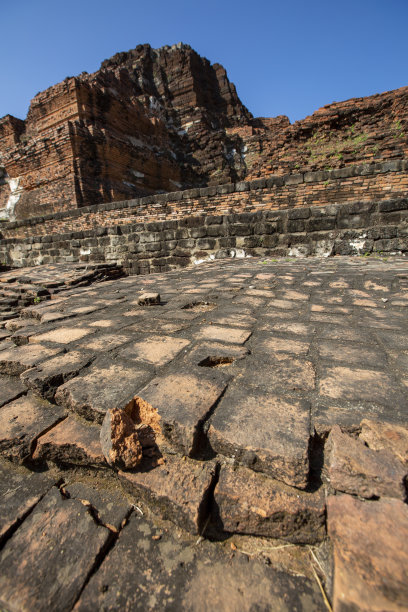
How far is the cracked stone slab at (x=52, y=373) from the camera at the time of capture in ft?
4.33

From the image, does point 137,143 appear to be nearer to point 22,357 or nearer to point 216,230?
point 216,230

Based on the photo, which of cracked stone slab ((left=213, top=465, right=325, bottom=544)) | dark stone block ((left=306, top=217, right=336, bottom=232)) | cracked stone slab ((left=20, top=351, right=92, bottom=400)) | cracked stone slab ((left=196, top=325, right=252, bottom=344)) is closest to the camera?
cracked stone slab ((left=213, top=465, right=325, bottom=544))

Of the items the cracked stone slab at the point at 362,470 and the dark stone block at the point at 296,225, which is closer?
the cracked stone slab at the point at 362,470

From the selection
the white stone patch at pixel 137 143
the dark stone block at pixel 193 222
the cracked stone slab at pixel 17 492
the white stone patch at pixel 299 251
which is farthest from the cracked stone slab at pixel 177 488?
the white stone patch at pixel 137 143

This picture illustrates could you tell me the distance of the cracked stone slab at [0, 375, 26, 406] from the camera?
1336mm

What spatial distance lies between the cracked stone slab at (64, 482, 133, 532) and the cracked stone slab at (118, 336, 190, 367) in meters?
0.61

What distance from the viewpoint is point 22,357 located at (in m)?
1.63

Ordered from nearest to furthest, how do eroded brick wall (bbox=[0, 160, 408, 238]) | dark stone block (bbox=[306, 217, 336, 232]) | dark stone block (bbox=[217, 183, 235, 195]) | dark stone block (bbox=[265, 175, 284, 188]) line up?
dark stone block (bbox=[306, 217, 336, 232]) → eroded brick wall (bbox=[0, 160, 408, 238]) → dark stone block (bbox=[265, 175, 284, 188]) → dark stone block (bbox=[217, 183, 235, 195])

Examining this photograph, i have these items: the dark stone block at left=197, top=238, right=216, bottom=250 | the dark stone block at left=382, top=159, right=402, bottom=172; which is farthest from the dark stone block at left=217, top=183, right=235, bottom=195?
the dark stone block at left=382, top=159, right=402, bottom=172

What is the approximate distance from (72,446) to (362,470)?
0.94 m

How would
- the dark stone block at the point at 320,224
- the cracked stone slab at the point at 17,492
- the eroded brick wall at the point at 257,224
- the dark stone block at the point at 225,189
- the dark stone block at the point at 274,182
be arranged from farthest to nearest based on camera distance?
the dark stone block at the point at 225,189, the dark stone block at the point at 274,182, the dark stone block at the point at 320,224, the eroded brick wall at the point at 257,224, the cracked stone slab at the point at 17,492

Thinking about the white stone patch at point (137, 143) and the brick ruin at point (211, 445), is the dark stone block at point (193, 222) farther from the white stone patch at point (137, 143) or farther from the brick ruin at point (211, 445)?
the white stone patch at point (137, 143)

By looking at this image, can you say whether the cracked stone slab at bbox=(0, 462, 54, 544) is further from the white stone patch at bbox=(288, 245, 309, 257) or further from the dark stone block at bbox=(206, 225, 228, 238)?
the dark stone block at bbox=(206, 225, 228, 238)

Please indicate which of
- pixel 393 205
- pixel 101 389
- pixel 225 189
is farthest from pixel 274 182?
pixel 101 389
